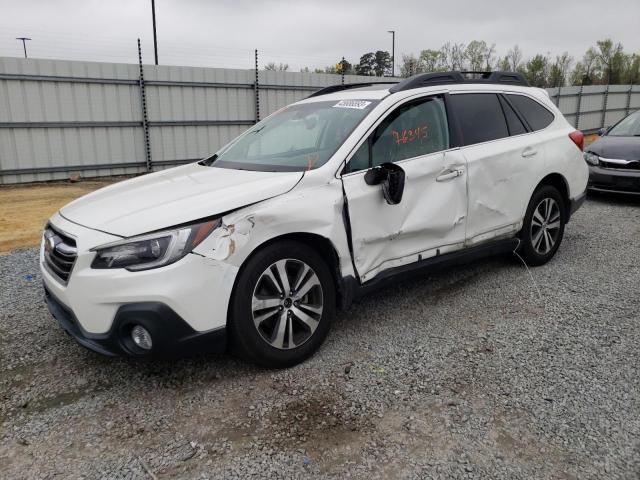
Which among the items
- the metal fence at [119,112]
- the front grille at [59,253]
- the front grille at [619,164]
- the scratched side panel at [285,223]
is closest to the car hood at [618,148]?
the front grille at [619,164]

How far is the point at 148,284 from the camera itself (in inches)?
107

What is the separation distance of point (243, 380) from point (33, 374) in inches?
51.8

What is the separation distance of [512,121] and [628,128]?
5.64 m

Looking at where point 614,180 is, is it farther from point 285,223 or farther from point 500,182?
point 285,223

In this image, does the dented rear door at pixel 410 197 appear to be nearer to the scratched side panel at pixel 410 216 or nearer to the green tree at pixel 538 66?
the scratched side panel at pixel 410 216

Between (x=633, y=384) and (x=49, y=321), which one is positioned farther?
(x=49, y=321)

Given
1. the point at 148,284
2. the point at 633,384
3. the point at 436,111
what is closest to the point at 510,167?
the point at 436,111

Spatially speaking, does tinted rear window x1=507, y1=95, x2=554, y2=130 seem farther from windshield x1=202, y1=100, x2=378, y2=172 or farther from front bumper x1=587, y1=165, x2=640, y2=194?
front bumper x1=587, y1=165, x2=640, y2=194

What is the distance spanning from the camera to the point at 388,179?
3514 millimetres

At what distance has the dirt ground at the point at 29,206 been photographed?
22.5ft

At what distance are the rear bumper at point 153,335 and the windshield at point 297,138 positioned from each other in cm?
123

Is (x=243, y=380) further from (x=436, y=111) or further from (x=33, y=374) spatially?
(x=436, y=111)

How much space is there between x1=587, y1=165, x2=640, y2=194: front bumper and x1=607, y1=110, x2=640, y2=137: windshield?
2.98 ft

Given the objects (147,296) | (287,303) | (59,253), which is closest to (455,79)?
(287,303)
